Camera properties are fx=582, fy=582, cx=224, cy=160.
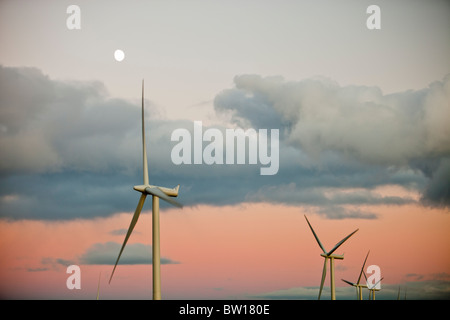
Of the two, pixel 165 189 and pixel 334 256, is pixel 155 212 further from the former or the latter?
pixel 334 256

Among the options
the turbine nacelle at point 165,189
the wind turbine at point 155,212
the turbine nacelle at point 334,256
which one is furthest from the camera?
the turbine nacelle at point 334,256

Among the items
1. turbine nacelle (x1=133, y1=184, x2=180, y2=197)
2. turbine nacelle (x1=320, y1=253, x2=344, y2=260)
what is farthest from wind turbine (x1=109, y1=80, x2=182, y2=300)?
turbine nacelle (x1=320, y1=253, x2=344, y2=260)

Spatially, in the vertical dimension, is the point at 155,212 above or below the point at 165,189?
below

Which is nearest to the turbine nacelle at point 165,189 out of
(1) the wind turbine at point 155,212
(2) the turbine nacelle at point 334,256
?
(1) the wind turbine at point 155,212

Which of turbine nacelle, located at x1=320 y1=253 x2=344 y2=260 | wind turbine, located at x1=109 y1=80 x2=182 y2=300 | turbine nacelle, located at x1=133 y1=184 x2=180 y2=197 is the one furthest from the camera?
turbine nacelle, located at x1=320 y1=253 x2=344 y2=260

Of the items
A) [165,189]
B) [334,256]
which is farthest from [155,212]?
[334,256]

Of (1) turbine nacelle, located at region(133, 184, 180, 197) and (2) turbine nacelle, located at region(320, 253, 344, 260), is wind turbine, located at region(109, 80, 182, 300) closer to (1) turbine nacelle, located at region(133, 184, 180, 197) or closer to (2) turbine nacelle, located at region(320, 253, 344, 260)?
(1) turbine nacelle, located at region(133, 184, 180, 197)

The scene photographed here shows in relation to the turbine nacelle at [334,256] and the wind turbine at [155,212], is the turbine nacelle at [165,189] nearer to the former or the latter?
the wind turbine at [155,212]
